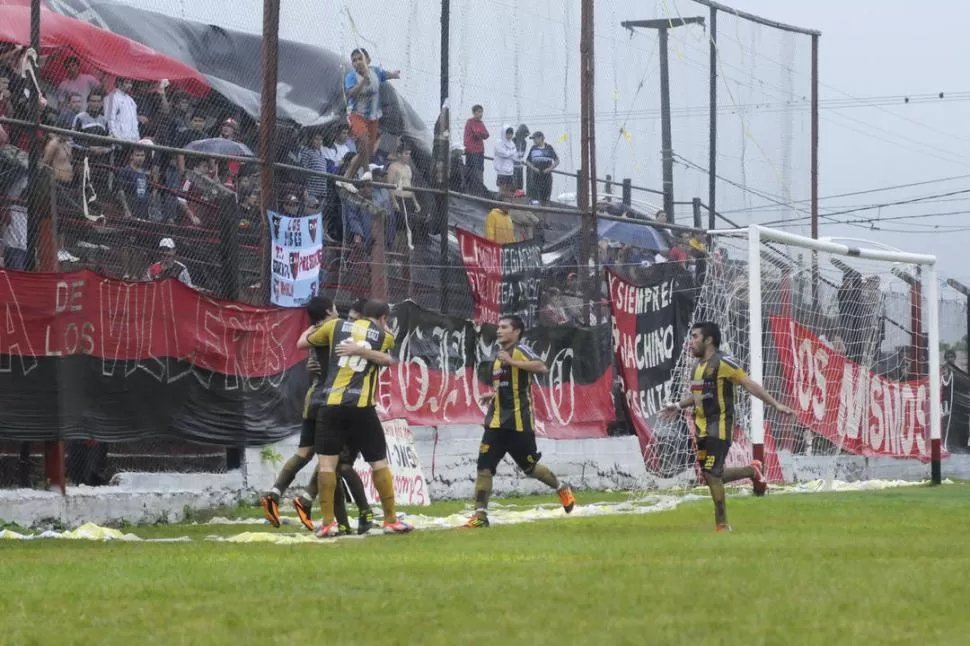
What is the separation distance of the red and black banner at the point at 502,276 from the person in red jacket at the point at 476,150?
0.87 m

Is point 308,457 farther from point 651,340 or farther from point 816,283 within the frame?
point 816,283

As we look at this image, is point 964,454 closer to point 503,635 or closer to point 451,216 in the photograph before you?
point 451,216

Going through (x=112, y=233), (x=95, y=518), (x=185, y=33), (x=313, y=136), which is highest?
(x=185, y=33)

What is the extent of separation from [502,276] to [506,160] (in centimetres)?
157

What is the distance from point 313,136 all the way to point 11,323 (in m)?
5.26

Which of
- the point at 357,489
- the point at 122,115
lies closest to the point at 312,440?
the point at 357,489

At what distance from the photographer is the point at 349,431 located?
44.9ft

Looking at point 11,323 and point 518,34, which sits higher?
point 518,34

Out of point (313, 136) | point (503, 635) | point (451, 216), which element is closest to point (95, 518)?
point (313, 136)

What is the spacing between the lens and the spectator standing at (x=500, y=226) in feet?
68.9

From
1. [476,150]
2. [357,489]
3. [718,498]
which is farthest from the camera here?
[476,150]

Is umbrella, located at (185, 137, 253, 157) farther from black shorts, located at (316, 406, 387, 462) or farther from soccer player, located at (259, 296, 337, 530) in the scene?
black shorts, located at (316, 406, 387, 462)

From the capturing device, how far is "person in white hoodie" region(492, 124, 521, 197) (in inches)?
819

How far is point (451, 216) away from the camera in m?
20.5
